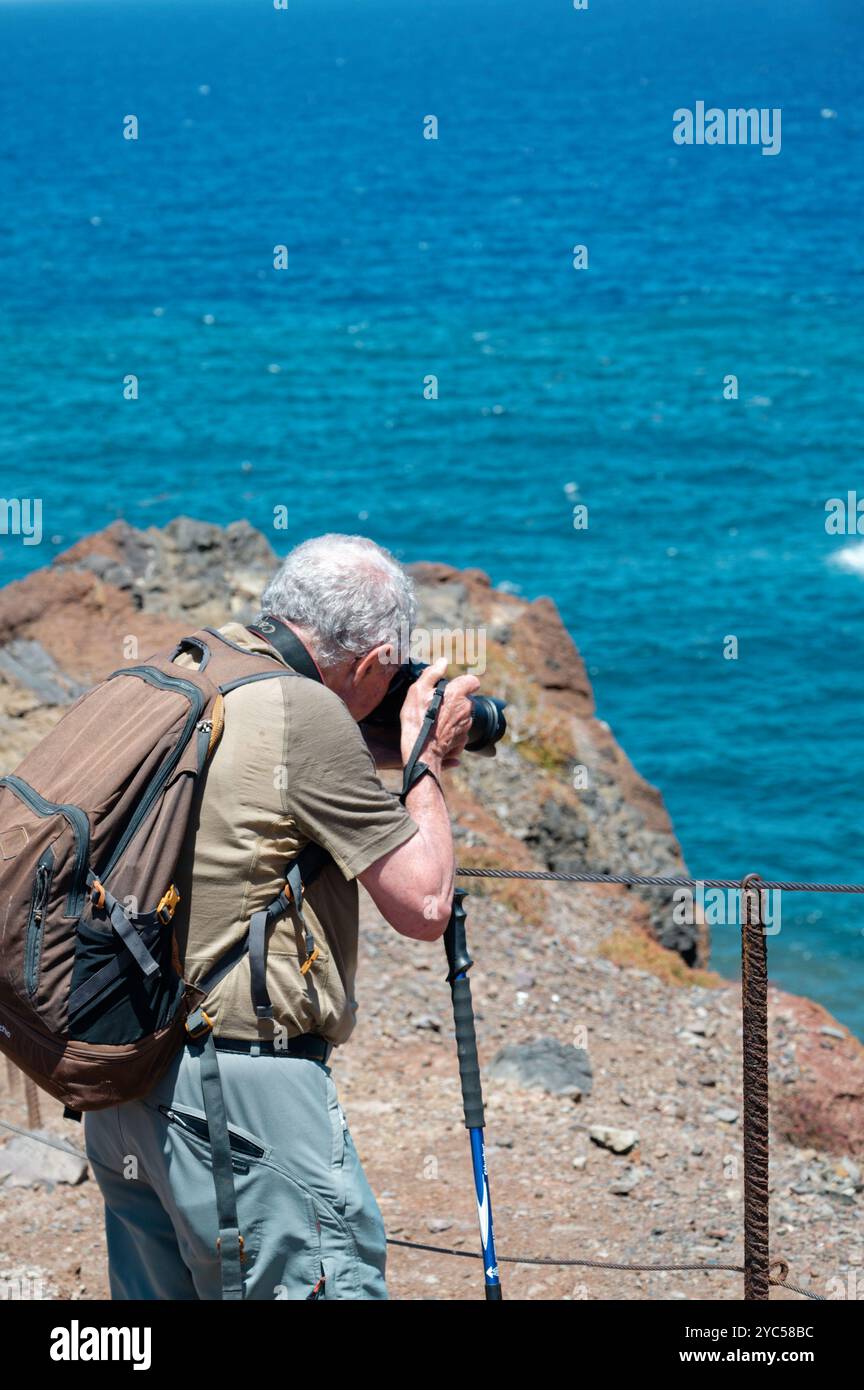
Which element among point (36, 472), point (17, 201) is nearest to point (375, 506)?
point (36, 472)

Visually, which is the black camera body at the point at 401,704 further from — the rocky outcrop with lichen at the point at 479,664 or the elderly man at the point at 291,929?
the rocky outcrop with lichen at the point at 479,664

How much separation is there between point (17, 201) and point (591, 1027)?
83.3 metres

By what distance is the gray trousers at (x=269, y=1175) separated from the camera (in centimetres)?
340

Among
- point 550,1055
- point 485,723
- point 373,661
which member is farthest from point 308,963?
point 550,1055

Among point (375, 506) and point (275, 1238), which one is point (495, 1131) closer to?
point (275, 1238)

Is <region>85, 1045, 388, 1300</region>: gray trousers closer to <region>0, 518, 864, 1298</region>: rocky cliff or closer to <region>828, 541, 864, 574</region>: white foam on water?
<region>0, 518, 864, 1298</region>: rocky cliff

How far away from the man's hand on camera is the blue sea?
50.0ft

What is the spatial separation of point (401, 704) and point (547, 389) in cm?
4692

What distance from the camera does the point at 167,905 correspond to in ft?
10.5

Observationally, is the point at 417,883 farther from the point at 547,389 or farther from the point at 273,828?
the point at 547,389

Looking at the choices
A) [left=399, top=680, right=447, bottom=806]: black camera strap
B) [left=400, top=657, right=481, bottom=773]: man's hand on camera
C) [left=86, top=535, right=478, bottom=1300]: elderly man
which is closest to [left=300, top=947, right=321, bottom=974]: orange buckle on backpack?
[left=86, top=535, right=478, bottom=1300]: elderly man

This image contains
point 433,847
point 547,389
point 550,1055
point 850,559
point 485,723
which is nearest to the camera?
point 433,847

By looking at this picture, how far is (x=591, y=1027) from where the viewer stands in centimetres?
908

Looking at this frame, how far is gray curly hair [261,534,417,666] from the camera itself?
3.52 metres
